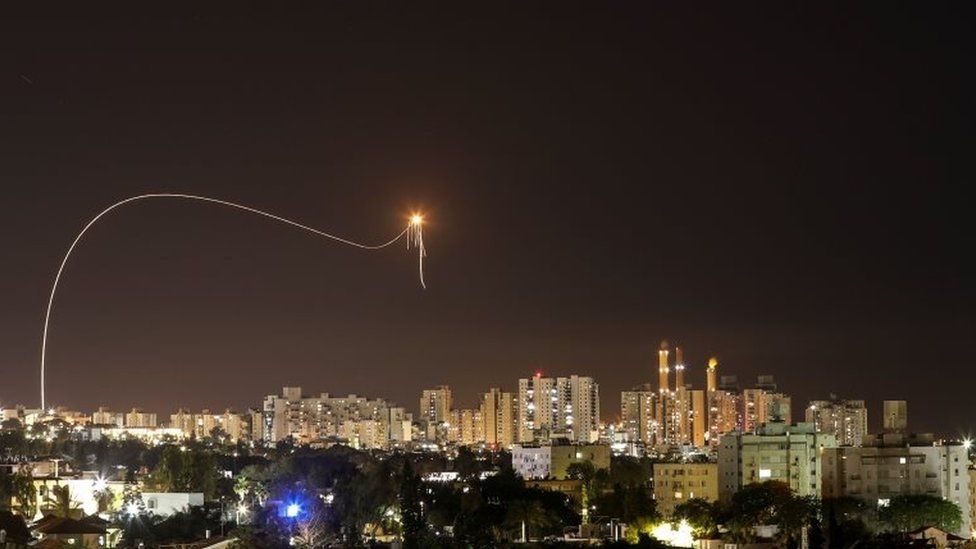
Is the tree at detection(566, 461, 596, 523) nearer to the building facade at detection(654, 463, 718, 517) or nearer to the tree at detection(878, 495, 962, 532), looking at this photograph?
the building facade at detection(654, 463, 718, 517)

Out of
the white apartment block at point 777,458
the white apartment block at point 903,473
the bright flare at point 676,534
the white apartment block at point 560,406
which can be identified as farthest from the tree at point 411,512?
the white apartment block at point 560,406

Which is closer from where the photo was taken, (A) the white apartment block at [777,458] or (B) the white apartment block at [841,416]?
(A) the white apartment block at [777,458]

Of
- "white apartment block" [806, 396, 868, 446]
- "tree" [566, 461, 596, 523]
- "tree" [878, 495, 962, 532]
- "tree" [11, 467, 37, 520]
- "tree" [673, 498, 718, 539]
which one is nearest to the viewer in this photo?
"tree" [11, 467, 37, 520]

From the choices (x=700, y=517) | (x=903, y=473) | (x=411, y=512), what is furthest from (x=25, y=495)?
(x=903, y=473)

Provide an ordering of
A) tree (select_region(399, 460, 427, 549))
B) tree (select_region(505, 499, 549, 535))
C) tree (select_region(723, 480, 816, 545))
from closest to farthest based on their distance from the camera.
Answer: tree (select_region(399, 460, 427, 549))
tree (select_region(505, 499, 549, 535))
tree (select_region(723, 480, 816, 545))

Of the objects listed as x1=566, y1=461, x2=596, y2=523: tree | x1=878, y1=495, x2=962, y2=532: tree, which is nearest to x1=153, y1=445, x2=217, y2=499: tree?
x1=566, y1=461, x2=596, y2=523: tree

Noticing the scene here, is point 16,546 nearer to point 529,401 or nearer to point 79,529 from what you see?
point 79,529

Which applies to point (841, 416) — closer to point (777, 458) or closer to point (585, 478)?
point (585, 478)

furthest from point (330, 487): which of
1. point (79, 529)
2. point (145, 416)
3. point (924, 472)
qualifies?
point (145, 416)

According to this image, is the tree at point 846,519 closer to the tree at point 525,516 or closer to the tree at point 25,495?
the tree at point 525,516
